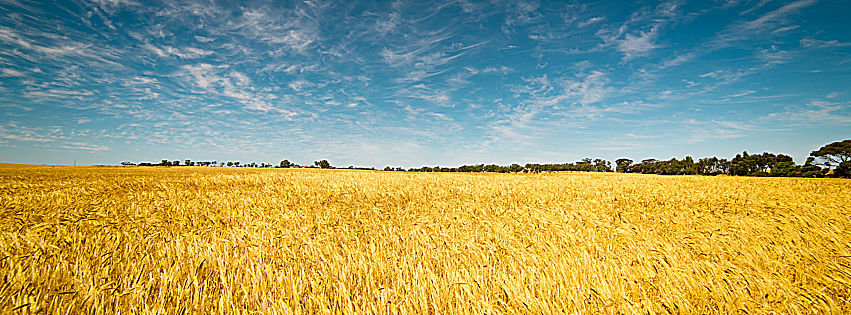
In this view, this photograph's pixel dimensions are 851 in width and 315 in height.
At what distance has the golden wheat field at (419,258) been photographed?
3.50m

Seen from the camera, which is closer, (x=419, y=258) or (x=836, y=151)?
(x=419, y=258)

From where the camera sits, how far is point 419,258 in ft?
14.0

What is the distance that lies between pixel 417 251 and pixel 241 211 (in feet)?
12.6

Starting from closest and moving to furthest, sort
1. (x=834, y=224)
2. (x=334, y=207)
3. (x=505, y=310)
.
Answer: (x=505, y=310) → (x=834, y=224) → (x=334, y=207)

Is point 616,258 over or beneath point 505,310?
A: over

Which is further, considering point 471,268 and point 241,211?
point 241,211

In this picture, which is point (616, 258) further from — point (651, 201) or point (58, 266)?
point (58, 266)

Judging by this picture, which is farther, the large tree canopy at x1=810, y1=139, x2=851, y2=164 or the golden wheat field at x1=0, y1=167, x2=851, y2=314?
the large tree canopy at x1=810, y1=139, x2=851, y2=164

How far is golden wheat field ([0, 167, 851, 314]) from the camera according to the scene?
→ 350 centimetres

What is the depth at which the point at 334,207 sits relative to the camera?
22.0 feet

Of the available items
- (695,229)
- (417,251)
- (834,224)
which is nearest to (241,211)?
(417,251)

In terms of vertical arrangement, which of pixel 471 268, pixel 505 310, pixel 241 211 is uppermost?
pixel 241 211

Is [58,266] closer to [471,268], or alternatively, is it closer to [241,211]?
[241,211]

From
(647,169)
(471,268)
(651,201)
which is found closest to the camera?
(471,268)
